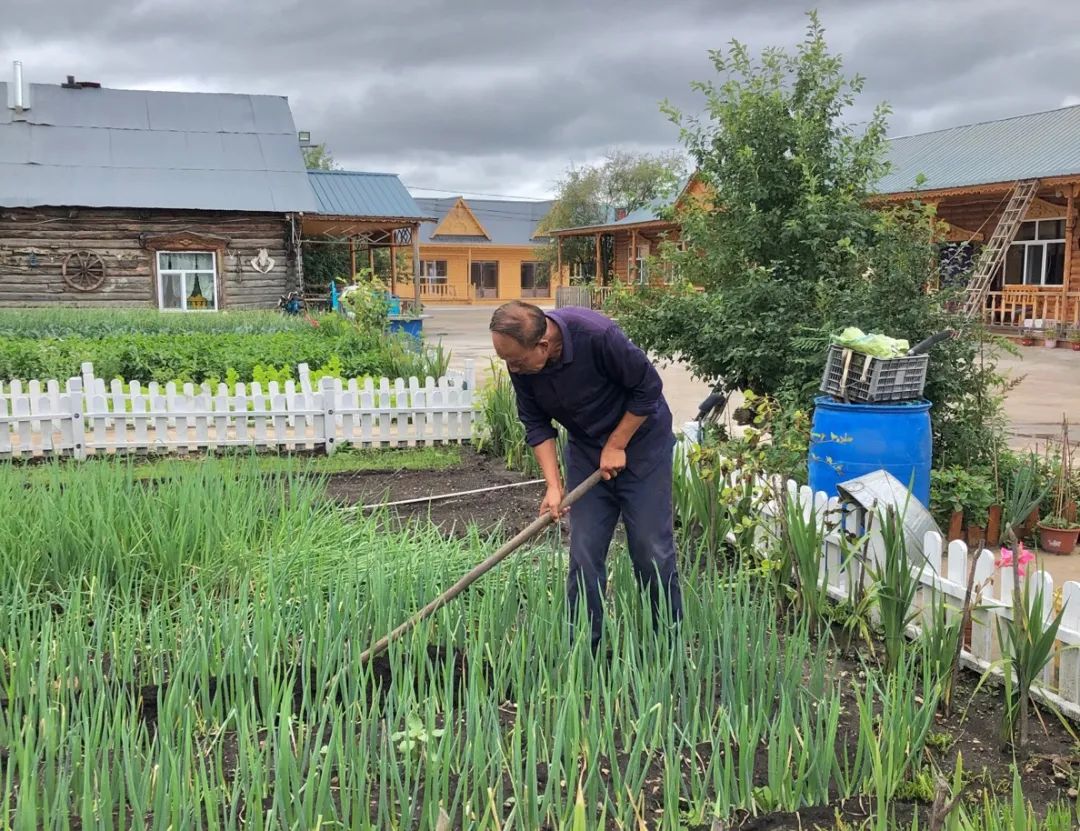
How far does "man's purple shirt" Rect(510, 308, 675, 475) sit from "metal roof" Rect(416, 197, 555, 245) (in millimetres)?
42234

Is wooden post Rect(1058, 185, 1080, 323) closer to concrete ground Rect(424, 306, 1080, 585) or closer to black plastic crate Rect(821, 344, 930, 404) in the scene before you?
concrete ground Rect(424, 306, 1080, 585)

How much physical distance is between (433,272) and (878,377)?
1684 inches

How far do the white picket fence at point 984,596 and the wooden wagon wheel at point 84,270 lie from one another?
18146 millimetres

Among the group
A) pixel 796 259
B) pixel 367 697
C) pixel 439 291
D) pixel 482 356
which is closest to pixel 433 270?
pixel 439 291

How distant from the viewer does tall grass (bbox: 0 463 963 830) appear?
214 centimetres

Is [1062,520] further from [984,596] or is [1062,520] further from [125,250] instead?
[125,250]

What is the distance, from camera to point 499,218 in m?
51.5

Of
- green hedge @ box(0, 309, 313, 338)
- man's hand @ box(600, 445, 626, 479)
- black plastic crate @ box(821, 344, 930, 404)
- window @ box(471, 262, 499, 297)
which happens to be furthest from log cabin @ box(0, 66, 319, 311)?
window @ box(471, 262, 499, 297)

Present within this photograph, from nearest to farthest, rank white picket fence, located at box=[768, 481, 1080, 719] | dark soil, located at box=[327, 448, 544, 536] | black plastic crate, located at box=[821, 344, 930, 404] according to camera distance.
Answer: white picket fence, located at box=[768, 481, 1080, 719], black plastic crate, located at box=[821, 344, 930, 404], dark soil, located at box=[327, 448, 544, 536]

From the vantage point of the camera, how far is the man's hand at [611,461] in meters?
3.31

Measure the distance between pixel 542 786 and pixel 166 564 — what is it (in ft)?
6.08

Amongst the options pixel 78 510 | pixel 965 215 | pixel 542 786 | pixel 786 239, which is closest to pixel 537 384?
pixel 542 786

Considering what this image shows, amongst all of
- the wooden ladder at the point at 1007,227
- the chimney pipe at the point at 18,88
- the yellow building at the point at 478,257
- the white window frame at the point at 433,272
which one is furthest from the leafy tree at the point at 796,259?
the white window frame at the point at 433,272

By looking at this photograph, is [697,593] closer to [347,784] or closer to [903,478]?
[347,784]
